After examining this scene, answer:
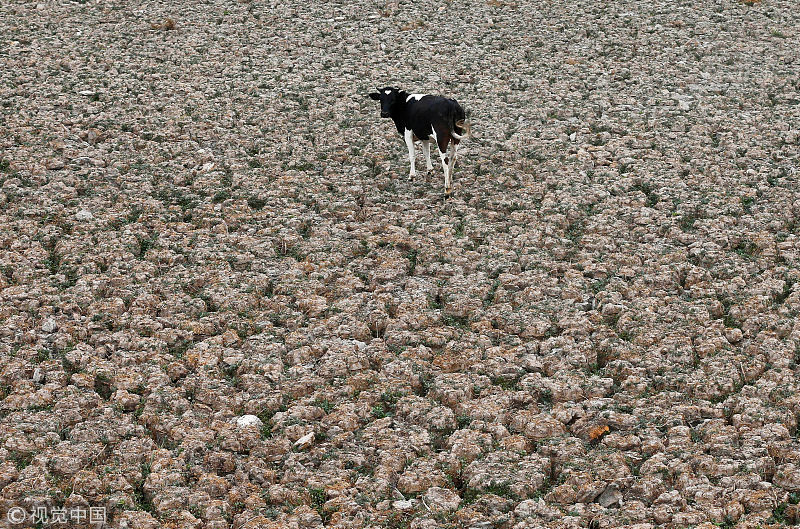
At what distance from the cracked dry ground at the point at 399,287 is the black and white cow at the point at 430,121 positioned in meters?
0.45

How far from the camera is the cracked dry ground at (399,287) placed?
272 inches

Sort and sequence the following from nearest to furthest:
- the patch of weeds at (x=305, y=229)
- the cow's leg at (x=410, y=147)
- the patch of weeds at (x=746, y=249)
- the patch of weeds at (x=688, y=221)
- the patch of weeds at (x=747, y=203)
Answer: the patch of weeds at (x=746, y=249) < the patch of weeds at (x=688, y=221) < the patch of weeds at (x=305, y=229) < the patch of weeds at (x=747, y=203) < the cow's leg at (x=410, y=147)

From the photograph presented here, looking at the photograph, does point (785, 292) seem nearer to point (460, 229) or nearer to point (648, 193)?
point (648, 193)

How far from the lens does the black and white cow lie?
11.8 metres

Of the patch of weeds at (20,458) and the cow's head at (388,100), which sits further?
the cow's head at (388,100)

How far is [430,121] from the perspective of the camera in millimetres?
11992

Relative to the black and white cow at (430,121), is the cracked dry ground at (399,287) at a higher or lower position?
lower

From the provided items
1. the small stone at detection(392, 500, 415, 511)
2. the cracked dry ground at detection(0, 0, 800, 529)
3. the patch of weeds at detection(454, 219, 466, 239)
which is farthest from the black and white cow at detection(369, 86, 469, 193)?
the small stone at detection(392, 500, 415, 511)

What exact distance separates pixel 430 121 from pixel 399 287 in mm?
3150

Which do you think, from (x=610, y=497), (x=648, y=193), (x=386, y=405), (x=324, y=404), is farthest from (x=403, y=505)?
(x=648, y=193)

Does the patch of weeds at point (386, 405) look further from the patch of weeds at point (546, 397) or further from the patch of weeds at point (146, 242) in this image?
the patch of weeds at point (146, 242)

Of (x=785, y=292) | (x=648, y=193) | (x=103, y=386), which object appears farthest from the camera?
(x=648, y=193)

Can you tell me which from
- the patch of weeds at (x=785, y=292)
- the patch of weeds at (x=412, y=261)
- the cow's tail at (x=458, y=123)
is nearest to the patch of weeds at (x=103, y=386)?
the patch of weeds at (x=412, y=261)

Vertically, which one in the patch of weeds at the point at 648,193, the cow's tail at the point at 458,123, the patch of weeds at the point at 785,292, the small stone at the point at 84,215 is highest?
the cow's tail at the point at 458,123
